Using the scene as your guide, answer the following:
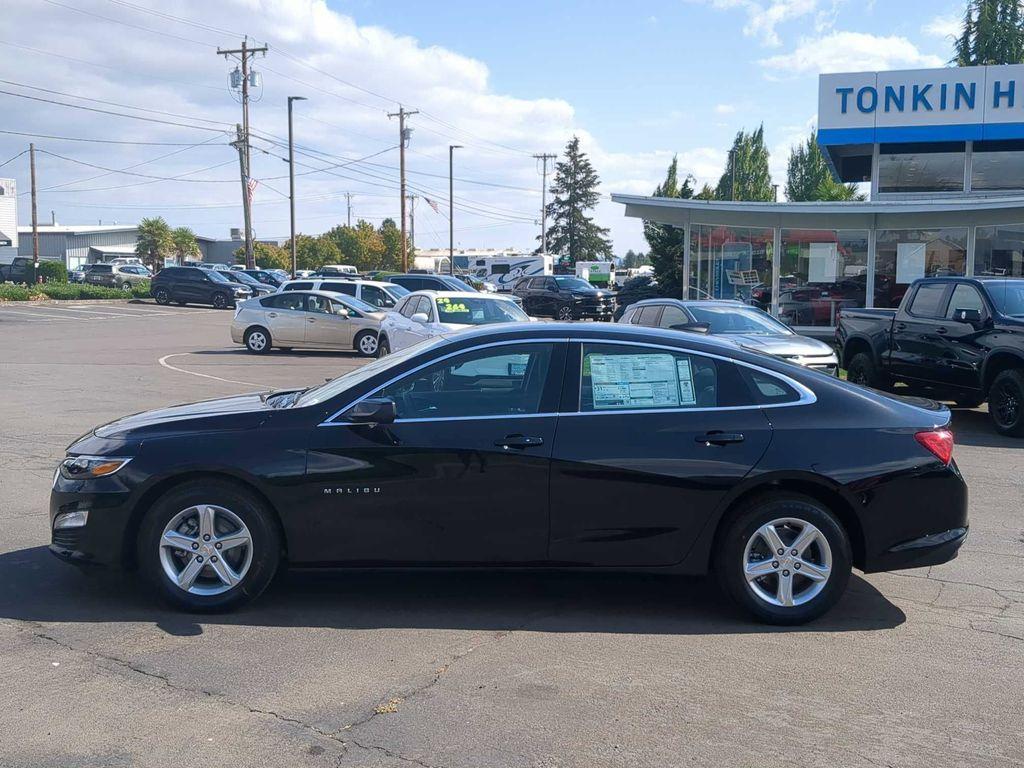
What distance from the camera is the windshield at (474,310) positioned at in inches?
673

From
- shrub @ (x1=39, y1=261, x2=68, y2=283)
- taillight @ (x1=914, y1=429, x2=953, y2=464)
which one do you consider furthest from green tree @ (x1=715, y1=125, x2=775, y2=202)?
taillight @ (x1=914, y1=429, x2=953, y2=464)

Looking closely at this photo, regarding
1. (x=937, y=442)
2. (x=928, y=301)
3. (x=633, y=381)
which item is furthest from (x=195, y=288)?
(x=937, y=442)

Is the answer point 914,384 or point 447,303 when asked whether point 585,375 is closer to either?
point 914,384

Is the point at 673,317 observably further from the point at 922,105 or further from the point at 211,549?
the point at 922,105

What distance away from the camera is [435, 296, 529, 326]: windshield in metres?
17.1

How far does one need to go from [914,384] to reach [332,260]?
329 feet

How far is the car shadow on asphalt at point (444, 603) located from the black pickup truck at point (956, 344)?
6.94 m

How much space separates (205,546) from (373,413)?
116 cm

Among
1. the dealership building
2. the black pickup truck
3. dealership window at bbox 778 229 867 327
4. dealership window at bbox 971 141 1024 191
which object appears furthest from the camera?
dealership window at bbox 971 141 1024 191

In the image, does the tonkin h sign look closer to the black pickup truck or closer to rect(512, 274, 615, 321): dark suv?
rect(512, 274, 615, 321): dark suv

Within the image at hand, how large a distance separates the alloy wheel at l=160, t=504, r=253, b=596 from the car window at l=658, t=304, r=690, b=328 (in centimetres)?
1040

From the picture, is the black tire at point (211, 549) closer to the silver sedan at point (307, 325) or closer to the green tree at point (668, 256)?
the silver sedan at point (307, 325)

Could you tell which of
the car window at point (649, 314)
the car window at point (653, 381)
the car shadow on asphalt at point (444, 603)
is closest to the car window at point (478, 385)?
the car window at point (653, 381)

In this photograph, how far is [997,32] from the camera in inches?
1797
